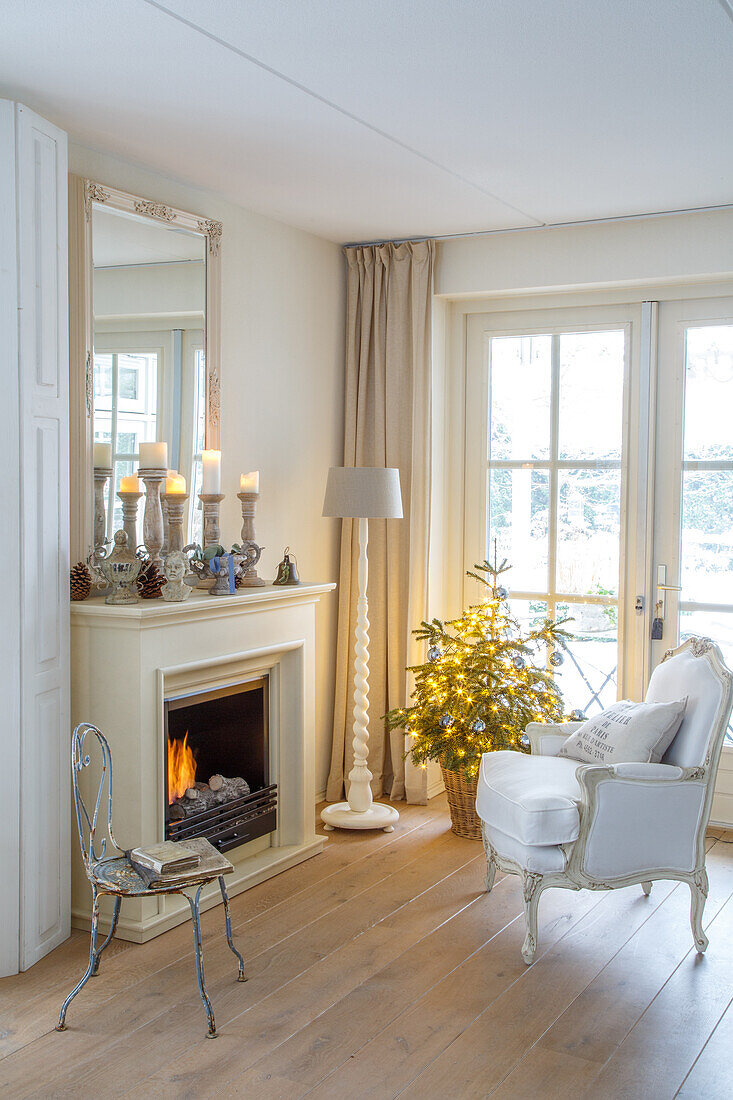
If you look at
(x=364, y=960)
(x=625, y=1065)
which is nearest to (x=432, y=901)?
(x=364, y=960)

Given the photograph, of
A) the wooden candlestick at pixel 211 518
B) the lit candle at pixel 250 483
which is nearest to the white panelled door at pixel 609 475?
the lit candle at pixel 250 483

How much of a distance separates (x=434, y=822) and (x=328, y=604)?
1.14 metres

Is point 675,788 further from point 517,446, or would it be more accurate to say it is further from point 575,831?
point 517,446

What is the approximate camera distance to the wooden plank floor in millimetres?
2465

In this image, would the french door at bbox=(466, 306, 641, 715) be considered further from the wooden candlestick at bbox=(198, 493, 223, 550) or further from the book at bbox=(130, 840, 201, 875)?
the book at bbox=(130, 840, 201, 875)

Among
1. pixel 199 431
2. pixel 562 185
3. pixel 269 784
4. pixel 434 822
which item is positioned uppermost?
pixel 562 185

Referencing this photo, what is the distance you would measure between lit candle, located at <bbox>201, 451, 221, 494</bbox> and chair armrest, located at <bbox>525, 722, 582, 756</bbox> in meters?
1.51

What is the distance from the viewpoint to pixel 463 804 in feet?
14.1

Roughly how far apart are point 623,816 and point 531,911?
41 cm

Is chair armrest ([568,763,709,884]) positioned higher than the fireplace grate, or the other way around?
chair armrest ([568,763,709,884])

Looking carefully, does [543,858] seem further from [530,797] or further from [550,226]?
[550,226]

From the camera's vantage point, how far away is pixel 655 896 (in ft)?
12.1

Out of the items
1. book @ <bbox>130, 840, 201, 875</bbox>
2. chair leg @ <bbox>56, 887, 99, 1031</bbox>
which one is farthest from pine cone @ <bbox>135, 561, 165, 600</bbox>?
chair leg @ <bbox>56, 887, 99, 1031</bbox>

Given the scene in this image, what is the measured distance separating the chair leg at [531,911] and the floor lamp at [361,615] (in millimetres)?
1291
